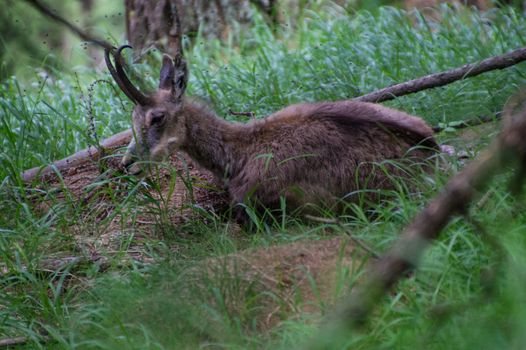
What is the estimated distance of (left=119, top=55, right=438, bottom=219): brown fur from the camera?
17.5ft

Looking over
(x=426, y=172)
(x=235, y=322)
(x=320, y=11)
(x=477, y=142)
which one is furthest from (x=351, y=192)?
(x=320, y=11)

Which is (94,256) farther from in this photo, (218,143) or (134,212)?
(218,143)

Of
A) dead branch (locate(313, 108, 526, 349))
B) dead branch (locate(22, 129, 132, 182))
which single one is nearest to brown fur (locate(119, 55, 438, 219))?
dead branch (locate(22, 129, 132, 182))

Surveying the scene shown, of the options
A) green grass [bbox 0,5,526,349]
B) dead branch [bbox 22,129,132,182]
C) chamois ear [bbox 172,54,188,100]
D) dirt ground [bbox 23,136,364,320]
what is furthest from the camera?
dead branch [bbox 22,129,132,182]

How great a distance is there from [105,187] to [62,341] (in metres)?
2.24

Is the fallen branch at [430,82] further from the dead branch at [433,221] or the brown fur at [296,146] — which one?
the dead branch at [433,221]

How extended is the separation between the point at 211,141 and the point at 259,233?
41.6 inches

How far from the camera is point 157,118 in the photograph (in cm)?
582

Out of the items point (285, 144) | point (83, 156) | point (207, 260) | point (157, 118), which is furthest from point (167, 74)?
point (207, 260)

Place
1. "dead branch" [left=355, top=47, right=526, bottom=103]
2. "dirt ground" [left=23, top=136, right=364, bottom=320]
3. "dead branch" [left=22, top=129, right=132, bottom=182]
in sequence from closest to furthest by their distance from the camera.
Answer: "dirt ground" [left=23, top=136, right=364, bottom=320], "dead branch" [left=355, top=47, right=526, bottom=103], "dead branch" [left=22, top=129, right=132, bottom=182]

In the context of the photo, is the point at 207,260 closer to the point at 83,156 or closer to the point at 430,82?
the point at 430,82

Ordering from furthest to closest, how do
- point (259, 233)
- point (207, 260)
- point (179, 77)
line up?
1. point (179, 77)
2. point (259, 233)
3. point (207, 260)

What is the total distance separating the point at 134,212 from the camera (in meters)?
5.50

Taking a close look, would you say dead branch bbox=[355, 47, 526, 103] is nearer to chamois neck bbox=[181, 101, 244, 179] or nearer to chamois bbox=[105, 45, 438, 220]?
chamois bbox=[105, 45, 438, 220]
